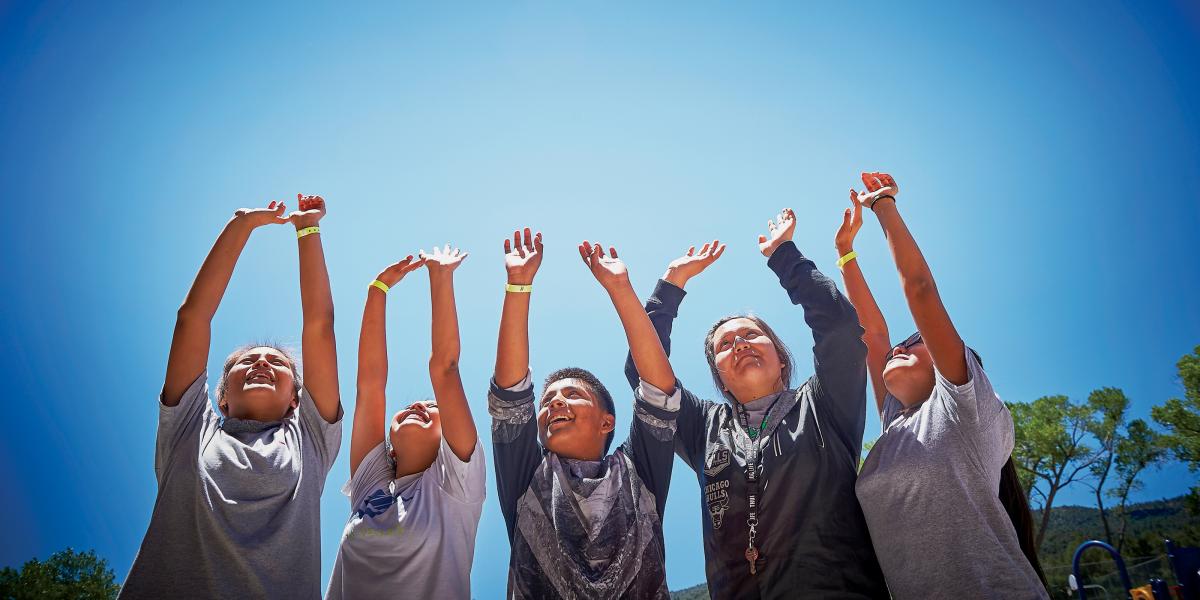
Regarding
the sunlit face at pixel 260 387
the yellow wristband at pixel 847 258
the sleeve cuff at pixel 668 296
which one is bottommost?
the sunlit face at pixel 260 387

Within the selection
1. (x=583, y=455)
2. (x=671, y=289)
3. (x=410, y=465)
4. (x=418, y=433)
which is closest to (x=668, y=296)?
(x=671, y=289)

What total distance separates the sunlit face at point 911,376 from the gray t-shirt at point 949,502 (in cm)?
25

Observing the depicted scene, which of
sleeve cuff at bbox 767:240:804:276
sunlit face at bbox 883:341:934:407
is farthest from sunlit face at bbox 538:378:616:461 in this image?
sunlit face at bbox 883:341:934:407

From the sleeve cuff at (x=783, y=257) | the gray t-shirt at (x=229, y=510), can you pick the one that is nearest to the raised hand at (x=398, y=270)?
the gray t-shirt at (x=229, y=510)

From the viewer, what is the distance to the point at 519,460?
3234 mm

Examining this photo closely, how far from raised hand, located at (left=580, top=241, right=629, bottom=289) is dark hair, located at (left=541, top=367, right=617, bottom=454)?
583mm

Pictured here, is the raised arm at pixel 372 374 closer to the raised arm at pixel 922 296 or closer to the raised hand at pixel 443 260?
the raised hand at pixel 443 260

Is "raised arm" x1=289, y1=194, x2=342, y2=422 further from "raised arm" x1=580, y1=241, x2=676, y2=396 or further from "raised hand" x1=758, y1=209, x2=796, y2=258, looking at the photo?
"raised hand" x1=758, y1=209, x2=796, y2=258

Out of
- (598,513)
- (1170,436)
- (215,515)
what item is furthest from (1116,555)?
(1170,436)

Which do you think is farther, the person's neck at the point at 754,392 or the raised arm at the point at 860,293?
the raised arm at the point at 860,293

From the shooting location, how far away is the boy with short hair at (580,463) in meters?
2.79

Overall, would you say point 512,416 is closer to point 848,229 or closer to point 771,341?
point 771,341

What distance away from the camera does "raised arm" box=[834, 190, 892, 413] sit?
4.00 m

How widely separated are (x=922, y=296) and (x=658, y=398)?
1.43 m
